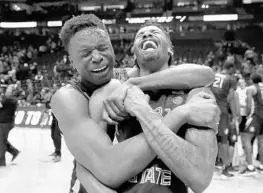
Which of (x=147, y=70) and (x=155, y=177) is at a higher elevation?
(x=147, y=70)

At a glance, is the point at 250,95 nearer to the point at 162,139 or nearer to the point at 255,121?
the point at 255,121

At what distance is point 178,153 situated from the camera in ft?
3.73

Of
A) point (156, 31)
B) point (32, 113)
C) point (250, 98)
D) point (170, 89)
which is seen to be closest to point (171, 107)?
point (170, 89)

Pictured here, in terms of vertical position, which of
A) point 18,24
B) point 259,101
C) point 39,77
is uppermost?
point 18,24

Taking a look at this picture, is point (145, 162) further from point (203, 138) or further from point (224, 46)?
point (224, 46)

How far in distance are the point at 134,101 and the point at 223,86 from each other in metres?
3.83

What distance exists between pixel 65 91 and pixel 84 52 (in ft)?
0.56

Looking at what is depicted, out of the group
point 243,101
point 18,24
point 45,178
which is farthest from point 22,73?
point 243,101

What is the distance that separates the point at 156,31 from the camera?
1464mm

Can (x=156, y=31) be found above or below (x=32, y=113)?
above

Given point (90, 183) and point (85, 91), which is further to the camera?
point (85, 91)

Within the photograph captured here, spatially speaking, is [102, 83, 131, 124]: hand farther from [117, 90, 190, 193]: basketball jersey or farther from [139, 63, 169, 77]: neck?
[139, 63, 169, 77]: neck

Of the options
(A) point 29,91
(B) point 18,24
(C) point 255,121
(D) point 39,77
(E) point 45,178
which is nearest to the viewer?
(E) point 45,178

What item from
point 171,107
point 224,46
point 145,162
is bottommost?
point 224,46
